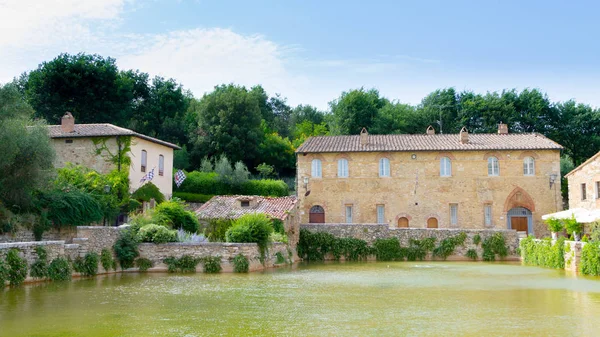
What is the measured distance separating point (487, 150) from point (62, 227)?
26.9 metres

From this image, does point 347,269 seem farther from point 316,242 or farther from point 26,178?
point 26,178

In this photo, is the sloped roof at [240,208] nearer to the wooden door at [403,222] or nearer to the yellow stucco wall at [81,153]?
the yellow stucco wall at [81,153]

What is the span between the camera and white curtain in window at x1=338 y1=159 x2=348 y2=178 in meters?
37.9

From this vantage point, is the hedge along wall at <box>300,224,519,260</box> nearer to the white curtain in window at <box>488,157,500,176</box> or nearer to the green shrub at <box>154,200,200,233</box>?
the white curtain in window at <box>488,157,500,176</box>

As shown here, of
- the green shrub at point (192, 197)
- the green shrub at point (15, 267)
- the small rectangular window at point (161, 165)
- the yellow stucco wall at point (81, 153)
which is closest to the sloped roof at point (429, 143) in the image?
the green shrub at point (192, 197)

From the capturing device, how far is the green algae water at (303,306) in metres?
10.3

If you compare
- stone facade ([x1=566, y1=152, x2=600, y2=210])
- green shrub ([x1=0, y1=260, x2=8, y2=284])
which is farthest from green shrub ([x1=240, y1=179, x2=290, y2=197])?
green shrub ([x1=0, y1=260, x2=8, y2=284])

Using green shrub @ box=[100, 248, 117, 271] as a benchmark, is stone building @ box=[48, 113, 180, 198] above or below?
above

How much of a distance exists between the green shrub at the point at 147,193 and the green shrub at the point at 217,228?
543cm

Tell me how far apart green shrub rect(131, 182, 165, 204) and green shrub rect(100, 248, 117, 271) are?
10.6 m

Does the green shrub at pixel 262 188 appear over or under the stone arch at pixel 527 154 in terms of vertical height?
under

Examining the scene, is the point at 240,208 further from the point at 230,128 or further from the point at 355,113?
the point at 355,113

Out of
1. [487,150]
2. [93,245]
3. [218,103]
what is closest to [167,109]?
[218,103]

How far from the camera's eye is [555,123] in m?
49.4
